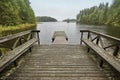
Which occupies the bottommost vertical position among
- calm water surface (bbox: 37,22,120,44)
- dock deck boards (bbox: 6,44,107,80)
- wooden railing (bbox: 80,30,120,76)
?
calm water surface (bbox: 37,22,120,44)

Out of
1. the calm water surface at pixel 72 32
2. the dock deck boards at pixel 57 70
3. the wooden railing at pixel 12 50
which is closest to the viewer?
the wooden railing at pixel 12 50

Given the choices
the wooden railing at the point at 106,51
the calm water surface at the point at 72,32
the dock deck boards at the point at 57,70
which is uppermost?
the wooden railing at the point at 106,51

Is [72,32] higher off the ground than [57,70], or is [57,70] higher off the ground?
[57,70]

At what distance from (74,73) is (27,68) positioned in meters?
1.63

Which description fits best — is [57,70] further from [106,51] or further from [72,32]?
[72,32]

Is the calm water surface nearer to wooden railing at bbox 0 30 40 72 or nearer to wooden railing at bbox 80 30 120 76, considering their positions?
wooden railing at bbox 80 30 120 76

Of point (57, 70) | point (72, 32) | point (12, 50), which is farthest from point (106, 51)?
point (72, 32)

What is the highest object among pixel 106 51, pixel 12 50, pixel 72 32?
pixel 12 50

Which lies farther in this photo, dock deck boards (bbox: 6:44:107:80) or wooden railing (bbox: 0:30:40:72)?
dock deck boards (bbox: 6:44:107:80)

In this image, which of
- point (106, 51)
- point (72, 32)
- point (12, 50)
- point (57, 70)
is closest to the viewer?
point (57, 70)

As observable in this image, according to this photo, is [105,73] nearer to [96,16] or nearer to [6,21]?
[6,21]

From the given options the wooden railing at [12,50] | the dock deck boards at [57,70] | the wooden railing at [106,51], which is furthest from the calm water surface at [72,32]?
the dock deck boards at [57,70]

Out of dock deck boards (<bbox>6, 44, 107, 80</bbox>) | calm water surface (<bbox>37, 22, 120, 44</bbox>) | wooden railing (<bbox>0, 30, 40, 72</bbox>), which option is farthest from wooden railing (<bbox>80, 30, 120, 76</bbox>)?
calm water surface (<bbox>37, 22, 120, 44</bbox>)

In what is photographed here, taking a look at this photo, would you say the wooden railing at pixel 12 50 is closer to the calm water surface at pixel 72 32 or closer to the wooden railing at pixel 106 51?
the wooden railing at pixel 106 51
